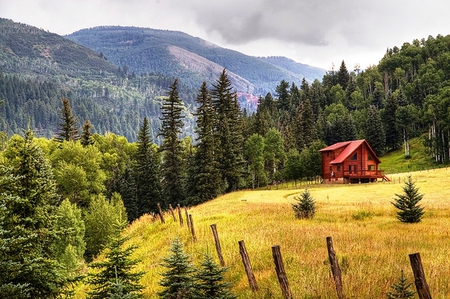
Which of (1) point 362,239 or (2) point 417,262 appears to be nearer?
(2) point 417,262

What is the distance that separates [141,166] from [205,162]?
16.2 metres

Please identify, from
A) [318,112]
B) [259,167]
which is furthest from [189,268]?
[318,112]

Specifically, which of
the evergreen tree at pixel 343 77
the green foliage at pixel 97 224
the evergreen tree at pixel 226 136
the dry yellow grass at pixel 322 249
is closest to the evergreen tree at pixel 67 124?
the green foliage at pixel 97 224

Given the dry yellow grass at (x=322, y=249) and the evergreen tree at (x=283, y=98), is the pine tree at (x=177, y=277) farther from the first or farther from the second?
the evergreen tree at (x=283, y=98)

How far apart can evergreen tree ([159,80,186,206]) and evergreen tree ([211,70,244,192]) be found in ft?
21.7

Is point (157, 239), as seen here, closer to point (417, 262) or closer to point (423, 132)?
point (417, 262)

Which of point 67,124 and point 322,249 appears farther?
point 67,124

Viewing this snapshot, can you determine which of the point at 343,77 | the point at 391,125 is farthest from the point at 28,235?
the point at 343,77

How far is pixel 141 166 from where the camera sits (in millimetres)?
66125

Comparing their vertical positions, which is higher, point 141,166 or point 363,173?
point 141,166

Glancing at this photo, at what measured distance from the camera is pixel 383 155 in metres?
96.6

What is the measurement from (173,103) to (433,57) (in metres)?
116

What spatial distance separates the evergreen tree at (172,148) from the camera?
2297 inches

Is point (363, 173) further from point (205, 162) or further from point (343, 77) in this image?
point (343, 77)
